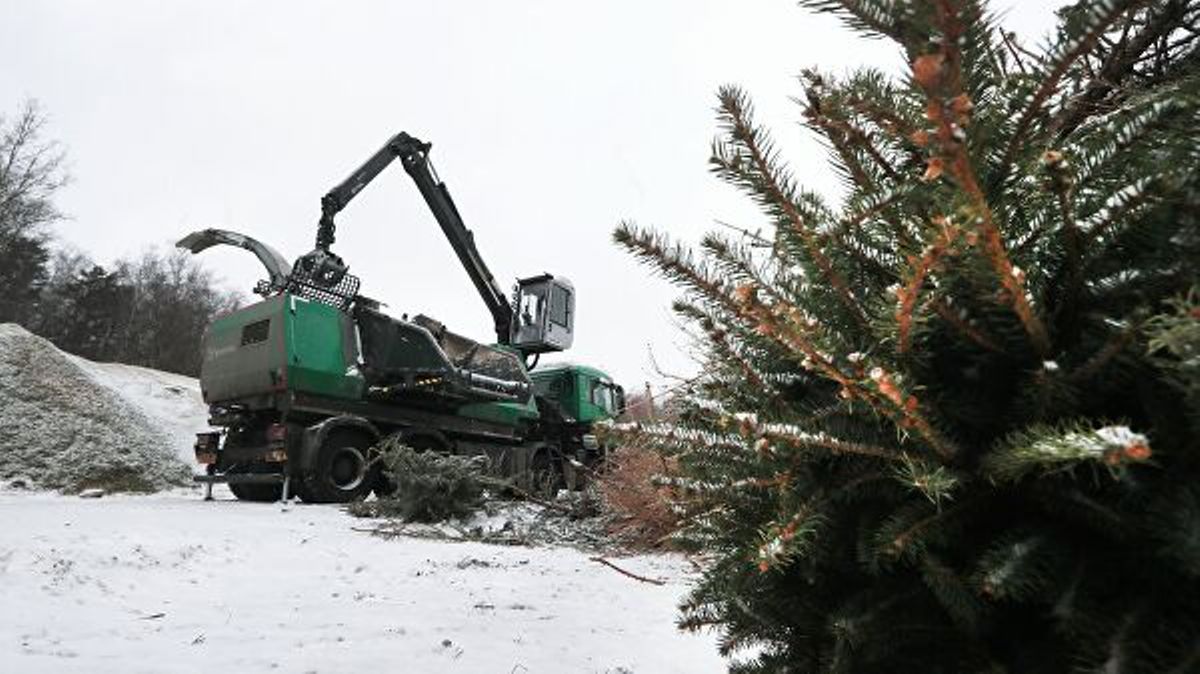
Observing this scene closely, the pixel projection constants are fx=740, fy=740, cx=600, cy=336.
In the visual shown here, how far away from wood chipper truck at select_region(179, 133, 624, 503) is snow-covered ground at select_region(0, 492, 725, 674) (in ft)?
12.0

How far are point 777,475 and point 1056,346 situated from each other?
365 mm

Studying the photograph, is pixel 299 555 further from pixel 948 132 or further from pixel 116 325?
pixel 116 325

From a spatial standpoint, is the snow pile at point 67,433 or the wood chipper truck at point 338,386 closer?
the wood chipper truck at point 338,386

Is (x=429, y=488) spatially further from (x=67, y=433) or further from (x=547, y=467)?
(x=67, y=433)

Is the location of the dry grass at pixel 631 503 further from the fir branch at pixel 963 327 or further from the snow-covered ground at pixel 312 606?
the fir branch at pixel 963 327

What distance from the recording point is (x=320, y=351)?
9.50 metres

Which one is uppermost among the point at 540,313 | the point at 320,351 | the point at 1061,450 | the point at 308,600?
the point at 540,313

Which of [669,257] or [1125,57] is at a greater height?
[1125,57]

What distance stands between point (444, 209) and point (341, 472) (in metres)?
5.43

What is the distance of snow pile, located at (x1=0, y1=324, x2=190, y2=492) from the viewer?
44.4ft

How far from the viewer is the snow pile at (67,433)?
533 inches

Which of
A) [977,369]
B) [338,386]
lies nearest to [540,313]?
[338,386]

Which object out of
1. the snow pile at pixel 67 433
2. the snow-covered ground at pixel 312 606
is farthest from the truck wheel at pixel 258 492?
the snow-covered ground at pixel 312 606

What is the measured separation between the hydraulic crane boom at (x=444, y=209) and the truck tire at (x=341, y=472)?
420 centimetres
